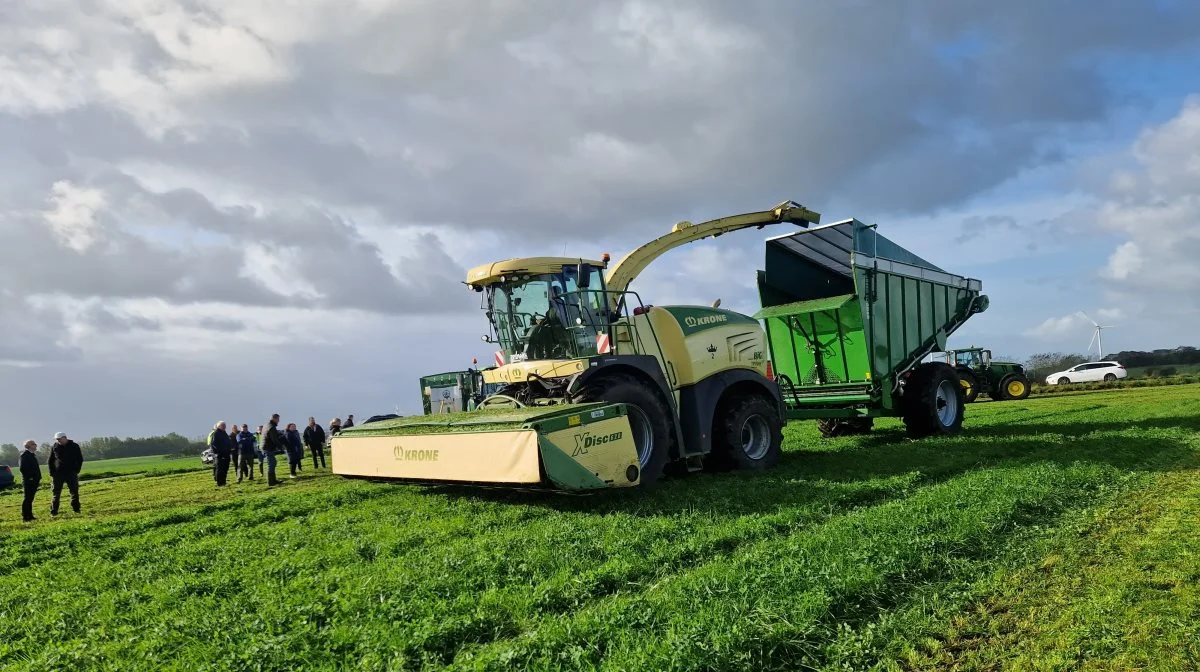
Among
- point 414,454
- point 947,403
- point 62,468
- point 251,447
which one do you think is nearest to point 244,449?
point 251,447

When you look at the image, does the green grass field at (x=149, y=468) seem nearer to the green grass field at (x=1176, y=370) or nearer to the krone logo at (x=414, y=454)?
the krone logo at (x=414, y=454)

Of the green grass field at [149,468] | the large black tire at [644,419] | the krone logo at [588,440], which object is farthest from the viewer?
the green grass field at [149,468]

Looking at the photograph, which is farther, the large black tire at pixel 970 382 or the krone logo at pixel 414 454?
the large black tire at pixel 970 382

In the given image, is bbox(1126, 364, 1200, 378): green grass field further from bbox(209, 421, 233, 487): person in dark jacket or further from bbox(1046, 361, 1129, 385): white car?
bbox(209, 421, 233, 487): person in dark jacket

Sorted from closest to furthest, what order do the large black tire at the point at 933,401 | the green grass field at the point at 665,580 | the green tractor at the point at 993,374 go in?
the green grass field at the point at 665,580 < the large black tire at the point at 933,401 < the green tractor at the point at 993,374

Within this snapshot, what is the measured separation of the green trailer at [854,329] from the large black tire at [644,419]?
508 cm

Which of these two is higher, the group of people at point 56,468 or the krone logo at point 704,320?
the krone logo at point 704,320

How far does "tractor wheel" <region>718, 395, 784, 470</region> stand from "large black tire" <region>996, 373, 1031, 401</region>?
871 inches

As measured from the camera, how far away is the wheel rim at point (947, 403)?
1438 cm

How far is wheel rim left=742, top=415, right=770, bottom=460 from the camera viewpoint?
35.6 ft

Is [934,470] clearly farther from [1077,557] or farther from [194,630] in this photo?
[194,630]

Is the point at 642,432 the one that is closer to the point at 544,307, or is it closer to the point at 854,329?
the point at 544,307

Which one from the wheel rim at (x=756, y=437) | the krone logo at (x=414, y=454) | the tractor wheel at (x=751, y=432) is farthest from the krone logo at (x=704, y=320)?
the krone logo at (x=414, y=454)

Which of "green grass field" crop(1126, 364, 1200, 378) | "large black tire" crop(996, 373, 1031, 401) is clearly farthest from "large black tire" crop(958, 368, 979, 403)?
"green grass field" crop(1126, 364, 1200, 378)
